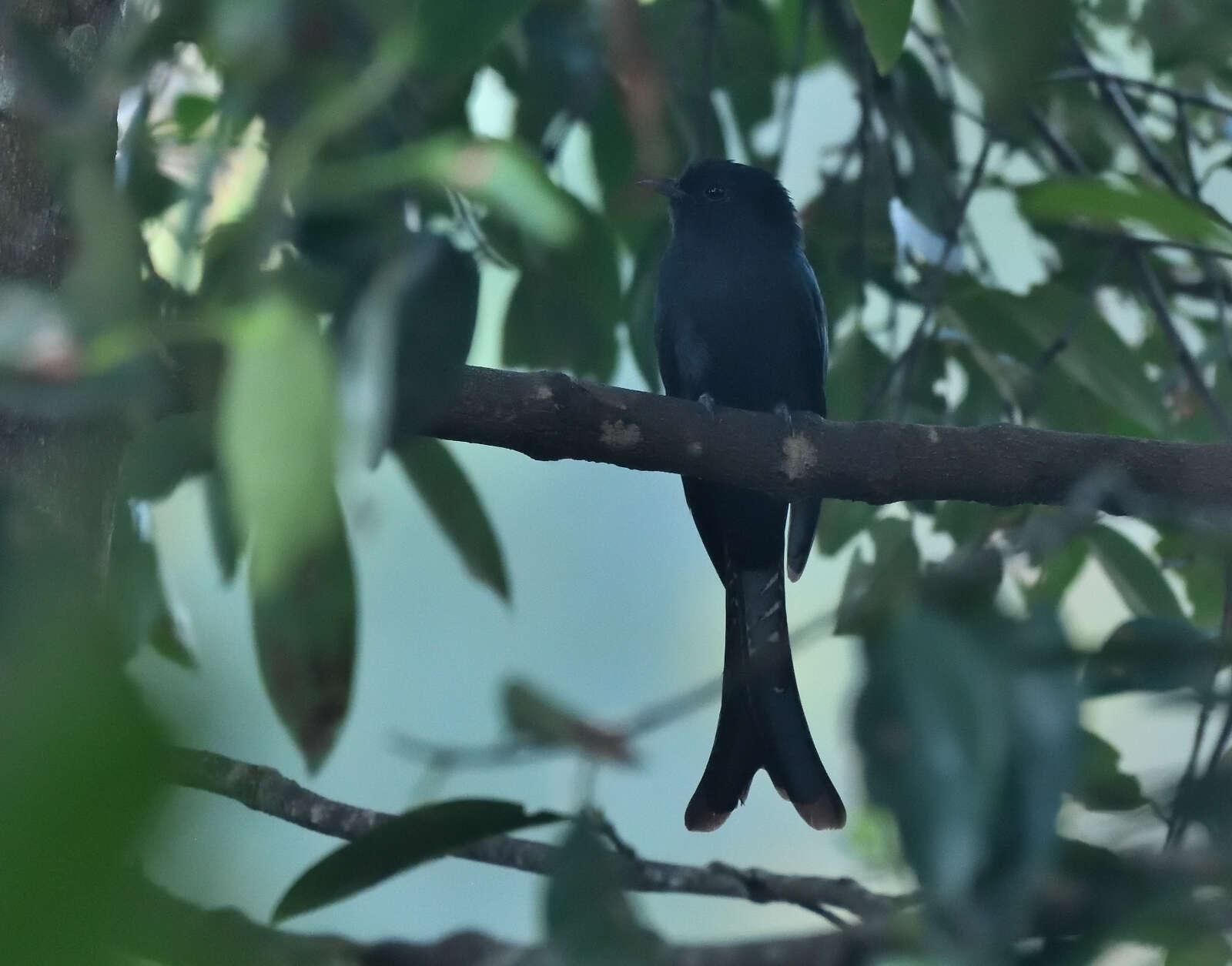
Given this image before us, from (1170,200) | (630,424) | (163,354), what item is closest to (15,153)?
(630,424)

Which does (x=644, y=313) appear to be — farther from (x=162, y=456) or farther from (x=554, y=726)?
(x=554, y=726)

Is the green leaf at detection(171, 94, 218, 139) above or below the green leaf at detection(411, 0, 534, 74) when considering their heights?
below

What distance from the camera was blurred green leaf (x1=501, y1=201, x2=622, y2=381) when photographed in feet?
7.13

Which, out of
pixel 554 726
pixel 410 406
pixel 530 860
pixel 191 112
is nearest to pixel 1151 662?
pixel 554 726

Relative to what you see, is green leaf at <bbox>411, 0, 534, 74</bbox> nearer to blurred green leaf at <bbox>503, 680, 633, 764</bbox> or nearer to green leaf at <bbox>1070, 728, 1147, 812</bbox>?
blurred green leaf at <bbox>503, 680, 633, 764</bbox>

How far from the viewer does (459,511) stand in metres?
1.78

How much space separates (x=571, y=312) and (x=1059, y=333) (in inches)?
31.7

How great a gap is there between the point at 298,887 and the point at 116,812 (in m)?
0.81

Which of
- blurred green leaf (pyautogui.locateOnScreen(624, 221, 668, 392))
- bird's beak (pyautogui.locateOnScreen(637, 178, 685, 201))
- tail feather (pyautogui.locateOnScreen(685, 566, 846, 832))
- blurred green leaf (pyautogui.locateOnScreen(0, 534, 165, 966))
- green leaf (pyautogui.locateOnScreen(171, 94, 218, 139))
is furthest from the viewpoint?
bird's beak (pyautogui.locateOnScreen(637, 178, 685, 201))

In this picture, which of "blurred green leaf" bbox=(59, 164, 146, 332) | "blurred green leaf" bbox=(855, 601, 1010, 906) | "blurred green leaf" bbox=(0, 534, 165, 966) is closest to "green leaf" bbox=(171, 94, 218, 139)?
"blurred green leaf" bbox=(59, 164, 146, 332)

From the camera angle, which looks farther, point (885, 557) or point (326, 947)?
point (885, 557)

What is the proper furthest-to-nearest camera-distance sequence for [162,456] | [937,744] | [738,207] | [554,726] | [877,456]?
[738,207], [877,456], [162,456], [554,726], [937,744]

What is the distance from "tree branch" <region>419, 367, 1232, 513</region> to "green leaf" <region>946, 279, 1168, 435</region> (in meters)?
0.36

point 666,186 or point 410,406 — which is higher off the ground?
point 410,406
